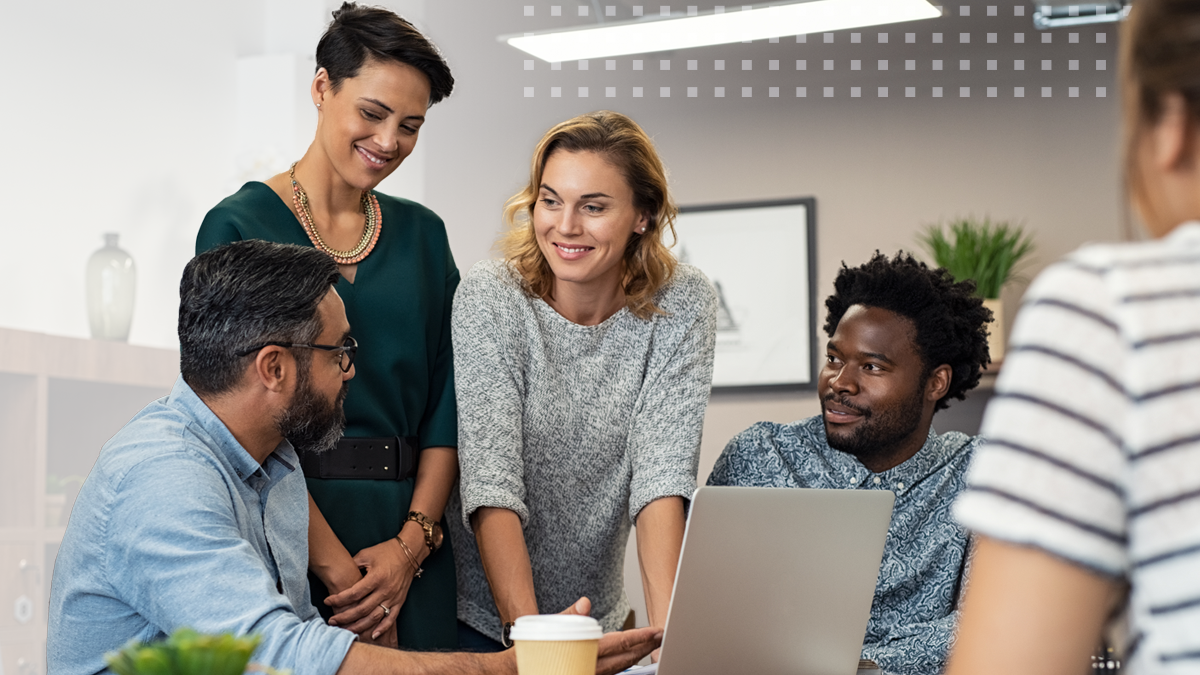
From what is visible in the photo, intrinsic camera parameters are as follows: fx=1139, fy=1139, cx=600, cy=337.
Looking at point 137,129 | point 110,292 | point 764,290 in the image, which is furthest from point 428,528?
point 764,290

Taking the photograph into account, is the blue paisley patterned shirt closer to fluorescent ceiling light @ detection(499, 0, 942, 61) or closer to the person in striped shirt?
the person in striped shirt

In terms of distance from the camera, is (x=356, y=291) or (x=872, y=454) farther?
(x=872, y=454)

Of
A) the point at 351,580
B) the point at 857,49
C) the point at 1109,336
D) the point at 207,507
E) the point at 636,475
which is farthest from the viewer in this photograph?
the point at 857,49

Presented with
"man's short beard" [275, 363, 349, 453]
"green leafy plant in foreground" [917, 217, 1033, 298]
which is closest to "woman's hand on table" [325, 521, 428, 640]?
"man's short beard" [275, 363, 349, 453]

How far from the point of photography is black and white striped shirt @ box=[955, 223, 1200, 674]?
0.52 meters

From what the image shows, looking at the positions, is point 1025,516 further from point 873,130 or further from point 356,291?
point 873,130

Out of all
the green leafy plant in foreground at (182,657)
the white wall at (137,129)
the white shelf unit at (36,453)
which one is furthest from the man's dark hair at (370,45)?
the white wall at (137,129)

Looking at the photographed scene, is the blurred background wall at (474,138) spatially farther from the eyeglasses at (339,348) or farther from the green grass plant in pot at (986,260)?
the eyeglasses at (339,348)

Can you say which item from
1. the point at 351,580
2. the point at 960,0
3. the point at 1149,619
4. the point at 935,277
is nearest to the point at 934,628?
Answer: the point at 935,277

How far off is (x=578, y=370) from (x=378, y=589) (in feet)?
1.59

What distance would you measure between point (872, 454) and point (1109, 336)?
1752 mm

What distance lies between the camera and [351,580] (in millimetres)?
1697

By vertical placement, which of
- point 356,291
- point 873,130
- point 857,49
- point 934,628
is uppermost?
point 857,49

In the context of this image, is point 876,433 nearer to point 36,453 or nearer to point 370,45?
point 370,45
